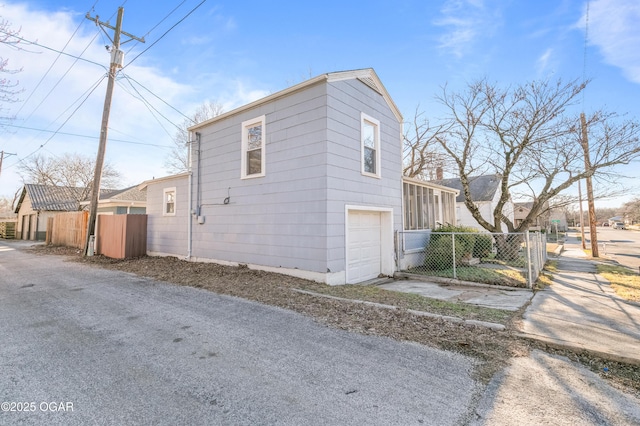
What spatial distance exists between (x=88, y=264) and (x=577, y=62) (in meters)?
18.0

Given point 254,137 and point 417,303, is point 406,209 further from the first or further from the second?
point 254,137

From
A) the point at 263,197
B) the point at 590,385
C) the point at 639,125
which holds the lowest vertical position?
the point at 590,385

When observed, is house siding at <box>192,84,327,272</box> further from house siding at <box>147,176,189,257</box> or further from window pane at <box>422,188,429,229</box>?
window pane at <box>422,188,429,229</box>

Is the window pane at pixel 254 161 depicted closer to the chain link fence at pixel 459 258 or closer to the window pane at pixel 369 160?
the window pane at pixel 369 160

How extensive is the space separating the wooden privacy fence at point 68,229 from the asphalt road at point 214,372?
1170cm

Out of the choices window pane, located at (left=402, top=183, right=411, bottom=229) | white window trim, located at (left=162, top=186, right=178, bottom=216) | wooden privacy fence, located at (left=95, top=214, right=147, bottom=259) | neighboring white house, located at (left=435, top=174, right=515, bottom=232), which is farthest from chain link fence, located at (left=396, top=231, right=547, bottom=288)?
neighboring white house, located at (left=435, top=174, right=515, bottom=232)

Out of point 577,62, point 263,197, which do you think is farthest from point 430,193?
point 263,197

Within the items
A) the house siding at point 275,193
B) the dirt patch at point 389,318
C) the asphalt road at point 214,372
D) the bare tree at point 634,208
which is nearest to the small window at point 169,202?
the house siding at point 275,193

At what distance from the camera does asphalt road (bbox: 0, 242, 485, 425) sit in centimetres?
213

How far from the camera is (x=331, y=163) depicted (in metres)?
6.64

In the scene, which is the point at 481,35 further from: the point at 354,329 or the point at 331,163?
the point at 354,329

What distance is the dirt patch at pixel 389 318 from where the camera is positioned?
303 cm

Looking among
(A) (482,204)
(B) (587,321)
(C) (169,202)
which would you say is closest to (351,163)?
(B) (587,321)

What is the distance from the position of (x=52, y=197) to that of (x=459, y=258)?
3209 cm
